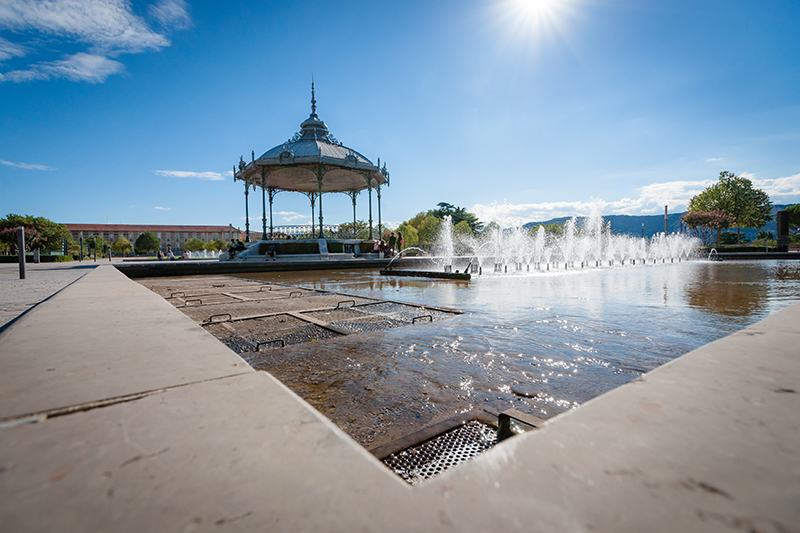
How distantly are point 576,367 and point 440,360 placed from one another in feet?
3.54

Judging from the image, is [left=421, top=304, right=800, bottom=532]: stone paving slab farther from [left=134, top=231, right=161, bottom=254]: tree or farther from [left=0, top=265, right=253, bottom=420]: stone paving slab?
[left=134, top=231, right=161, bottom=254]: tree

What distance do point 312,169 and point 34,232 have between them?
28848 millimetres

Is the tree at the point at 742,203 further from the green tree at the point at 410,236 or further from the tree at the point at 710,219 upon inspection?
the green tree at the point at 410,236

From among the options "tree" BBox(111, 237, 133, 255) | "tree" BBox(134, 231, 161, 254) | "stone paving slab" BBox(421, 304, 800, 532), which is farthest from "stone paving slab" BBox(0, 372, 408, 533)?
"tree" BBox(111, 237, 133, 255)

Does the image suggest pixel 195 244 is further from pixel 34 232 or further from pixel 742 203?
pixel 742 203

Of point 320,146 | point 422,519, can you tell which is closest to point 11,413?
point 422,519

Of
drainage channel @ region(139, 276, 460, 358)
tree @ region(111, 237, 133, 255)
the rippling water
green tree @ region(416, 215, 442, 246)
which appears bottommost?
the rippling water

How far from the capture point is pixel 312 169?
80.9 ft

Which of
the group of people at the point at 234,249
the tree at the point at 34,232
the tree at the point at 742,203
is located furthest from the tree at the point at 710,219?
the tree at the point at 34,232

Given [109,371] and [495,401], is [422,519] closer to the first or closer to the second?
[109,371]

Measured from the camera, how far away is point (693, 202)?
4991 centimetres

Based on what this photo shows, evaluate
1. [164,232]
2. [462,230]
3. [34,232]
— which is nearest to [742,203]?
[462,230]

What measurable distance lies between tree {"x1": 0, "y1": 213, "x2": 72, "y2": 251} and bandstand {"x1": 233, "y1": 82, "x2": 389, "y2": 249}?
2466 centimetres

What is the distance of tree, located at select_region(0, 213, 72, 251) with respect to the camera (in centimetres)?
3484
